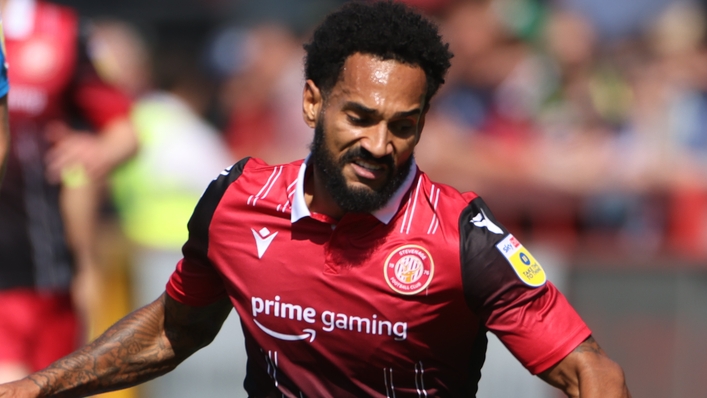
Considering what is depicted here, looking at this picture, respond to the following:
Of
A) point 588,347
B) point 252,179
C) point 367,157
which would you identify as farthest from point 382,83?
point 588,347

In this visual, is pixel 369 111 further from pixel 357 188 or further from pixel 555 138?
pixel 555 138

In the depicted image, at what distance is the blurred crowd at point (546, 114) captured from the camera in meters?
8.67

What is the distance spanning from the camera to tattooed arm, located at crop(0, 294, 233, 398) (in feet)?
12.7

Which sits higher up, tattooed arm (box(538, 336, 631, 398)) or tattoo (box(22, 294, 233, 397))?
tattooed arm (box(538, 336, 631, 398))

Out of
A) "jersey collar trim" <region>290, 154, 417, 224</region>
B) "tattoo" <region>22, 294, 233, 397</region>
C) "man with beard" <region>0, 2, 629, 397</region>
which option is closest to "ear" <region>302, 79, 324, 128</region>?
"man with beard" <region>0, 2, 629, 397</region>

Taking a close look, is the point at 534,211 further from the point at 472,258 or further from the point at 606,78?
the point at 472,258

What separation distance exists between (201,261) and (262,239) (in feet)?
0.92

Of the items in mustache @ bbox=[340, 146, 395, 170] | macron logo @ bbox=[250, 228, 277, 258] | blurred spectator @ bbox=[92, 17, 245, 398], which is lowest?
blurred spectator @ bbox=[92, 17, 245, 398]

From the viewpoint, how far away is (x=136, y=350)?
161 inches

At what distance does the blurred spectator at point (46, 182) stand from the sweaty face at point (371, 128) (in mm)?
2655

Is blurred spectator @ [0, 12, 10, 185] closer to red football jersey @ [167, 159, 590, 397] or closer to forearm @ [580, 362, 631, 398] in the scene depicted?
red football jersey @ [167, 159, 590, 397]

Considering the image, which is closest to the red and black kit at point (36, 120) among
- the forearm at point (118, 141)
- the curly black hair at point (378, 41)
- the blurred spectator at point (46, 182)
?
the blurred spectator at point (46, 182)

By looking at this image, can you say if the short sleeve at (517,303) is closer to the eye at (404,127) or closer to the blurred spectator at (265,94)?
the eye at (404,127)

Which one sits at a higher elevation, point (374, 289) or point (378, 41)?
point (378, 41)
